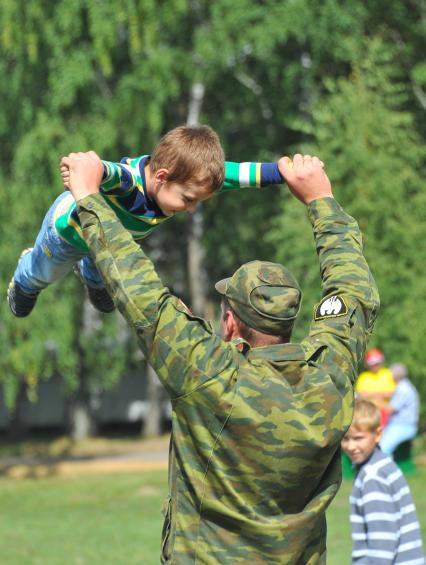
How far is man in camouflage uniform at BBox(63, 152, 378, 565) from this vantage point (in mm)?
3066

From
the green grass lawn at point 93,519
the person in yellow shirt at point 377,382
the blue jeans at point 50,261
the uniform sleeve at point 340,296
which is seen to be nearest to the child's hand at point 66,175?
the uniform sleeve at point 340,296

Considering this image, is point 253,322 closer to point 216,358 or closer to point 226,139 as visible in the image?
point 216,358

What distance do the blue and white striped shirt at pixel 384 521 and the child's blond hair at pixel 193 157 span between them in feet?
6.53

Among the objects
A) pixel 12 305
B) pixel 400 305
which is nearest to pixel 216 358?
pixel 12 305

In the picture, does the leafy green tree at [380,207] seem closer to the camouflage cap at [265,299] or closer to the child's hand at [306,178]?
the child's hand at [306,178]

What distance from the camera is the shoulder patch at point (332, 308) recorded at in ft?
11.2

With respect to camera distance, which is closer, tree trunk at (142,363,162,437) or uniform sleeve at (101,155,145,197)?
uniform sleeve at (101,155,145,197)

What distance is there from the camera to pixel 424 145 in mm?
19422

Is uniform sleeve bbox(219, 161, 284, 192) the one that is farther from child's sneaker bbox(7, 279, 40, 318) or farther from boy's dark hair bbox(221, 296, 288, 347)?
child's sneaker bbox(7, 279, 40, 318)

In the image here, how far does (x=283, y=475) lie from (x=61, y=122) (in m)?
16.1

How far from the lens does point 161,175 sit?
13.1 ft

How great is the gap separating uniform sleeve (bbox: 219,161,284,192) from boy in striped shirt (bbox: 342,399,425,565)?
180 centimetres

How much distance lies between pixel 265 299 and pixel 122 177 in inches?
39.8

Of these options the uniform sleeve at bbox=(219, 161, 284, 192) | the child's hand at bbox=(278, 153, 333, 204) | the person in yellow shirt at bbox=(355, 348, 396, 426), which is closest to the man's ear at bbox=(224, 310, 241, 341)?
the child's hand at bbox=(278, 153, 333, 204)
